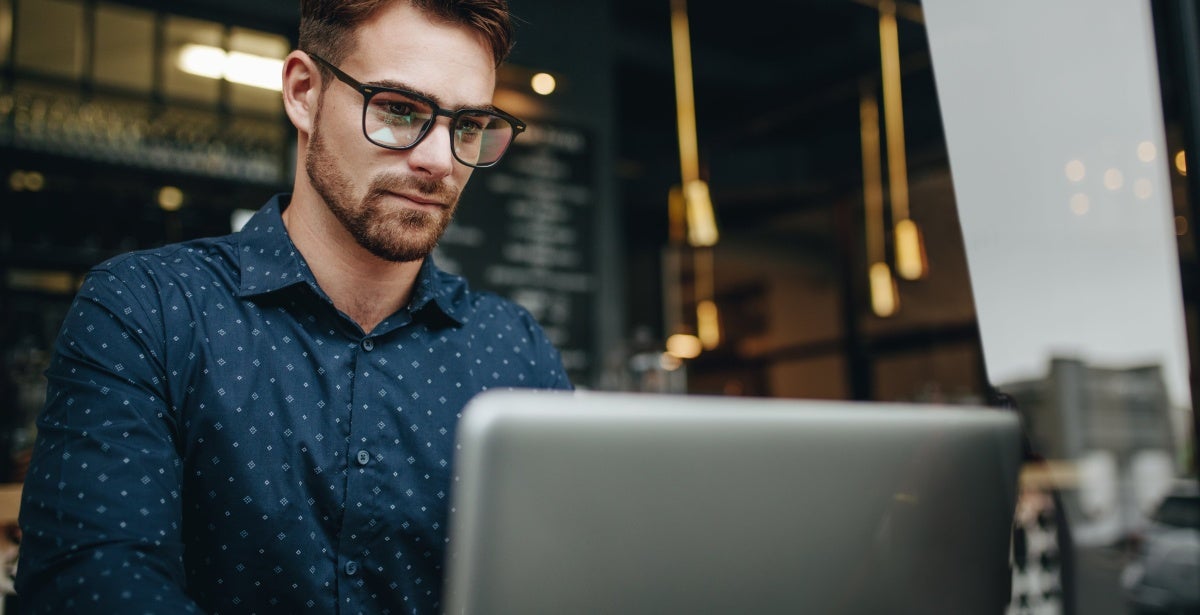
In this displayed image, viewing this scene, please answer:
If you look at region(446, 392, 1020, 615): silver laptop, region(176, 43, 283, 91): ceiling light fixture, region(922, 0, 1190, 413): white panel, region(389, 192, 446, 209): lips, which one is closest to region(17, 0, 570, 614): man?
region(389, 192, 446, 209): lips

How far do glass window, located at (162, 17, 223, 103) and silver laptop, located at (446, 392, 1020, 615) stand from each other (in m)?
3.25

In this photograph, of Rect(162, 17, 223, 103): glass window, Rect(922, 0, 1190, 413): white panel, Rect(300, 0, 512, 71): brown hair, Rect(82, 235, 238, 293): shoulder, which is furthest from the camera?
Rect(162, 17, 223, 103): glass window

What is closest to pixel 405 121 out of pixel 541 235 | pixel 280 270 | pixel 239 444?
pixel 280 270

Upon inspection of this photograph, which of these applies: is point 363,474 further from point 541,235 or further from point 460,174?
point 541,235

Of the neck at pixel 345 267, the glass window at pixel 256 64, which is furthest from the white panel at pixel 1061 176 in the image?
the glass window at pixel 256 64

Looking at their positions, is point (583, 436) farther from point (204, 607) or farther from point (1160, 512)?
point (1160, 512)

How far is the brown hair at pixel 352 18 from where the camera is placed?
42.2 inches

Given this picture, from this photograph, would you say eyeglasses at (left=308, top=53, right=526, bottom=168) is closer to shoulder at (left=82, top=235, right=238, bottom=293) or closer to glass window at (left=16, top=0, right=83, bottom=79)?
shoulder at (left=82, top=235, right=238, bottom=293)

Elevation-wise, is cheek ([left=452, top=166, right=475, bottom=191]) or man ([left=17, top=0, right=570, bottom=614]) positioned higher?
cheek ([left=452, top=166, right=475, bottom=191])

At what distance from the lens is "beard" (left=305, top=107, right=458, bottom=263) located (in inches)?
41.3

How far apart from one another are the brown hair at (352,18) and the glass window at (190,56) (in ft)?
8.20

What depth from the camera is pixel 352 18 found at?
1072 mm

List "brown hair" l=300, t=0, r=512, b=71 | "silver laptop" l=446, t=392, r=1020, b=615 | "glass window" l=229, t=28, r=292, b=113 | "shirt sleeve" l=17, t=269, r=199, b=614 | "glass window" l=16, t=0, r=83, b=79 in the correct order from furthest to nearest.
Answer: "glass window" l=229, t=28, r=292, b=113, "glass window" l=16, t=0, r=83, b=79, "brown hair" l=300, t=0, r=512, b=71, "shirt sleeve" l=17, t=269, r=199, b=614, "silver laptop" l=446, t=392, r=1020, b=615

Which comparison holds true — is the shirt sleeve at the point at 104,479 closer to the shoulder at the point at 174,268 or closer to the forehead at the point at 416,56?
the shoulder at the point at 174,268
